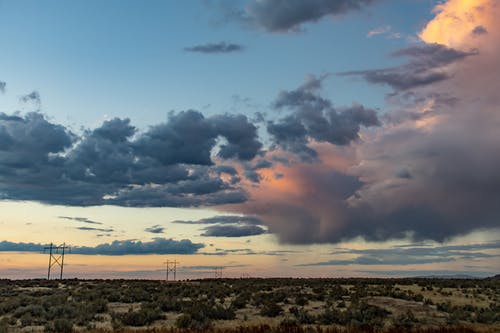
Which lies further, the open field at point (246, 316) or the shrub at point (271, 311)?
the shrub at point (271, 311)

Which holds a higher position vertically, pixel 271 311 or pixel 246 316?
pixel 271 311

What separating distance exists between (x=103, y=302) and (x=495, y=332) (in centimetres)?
2687

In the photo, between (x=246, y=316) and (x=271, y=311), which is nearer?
(x=246, y=316)

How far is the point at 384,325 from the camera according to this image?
30109mm

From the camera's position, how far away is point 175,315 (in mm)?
33375

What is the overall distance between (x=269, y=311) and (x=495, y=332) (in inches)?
563

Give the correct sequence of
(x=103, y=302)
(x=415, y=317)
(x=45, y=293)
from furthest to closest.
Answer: (x=45, y=293) → (x=103, y=302) → (x=415, y=317)

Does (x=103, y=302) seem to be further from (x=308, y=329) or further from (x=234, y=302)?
(x=308, y=329)

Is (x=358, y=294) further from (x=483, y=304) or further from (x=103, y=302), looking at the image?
(x=103, y=302)

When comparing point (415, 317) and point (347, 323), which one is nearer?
point (347, 323)

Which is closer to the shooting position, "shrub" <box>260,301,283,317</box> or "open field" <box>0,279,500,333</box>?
"open field" <box>0,279,500,333</box>

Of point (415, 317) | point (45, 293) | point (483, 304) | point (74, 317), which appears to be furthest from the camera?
point (45, 293)

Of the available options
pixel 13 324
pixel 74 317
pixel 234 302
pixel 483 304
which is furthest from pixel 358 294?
pixel 13 324

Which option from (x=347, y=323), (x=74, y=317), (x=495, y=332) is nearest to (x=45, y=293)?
(x=74, y=317)
